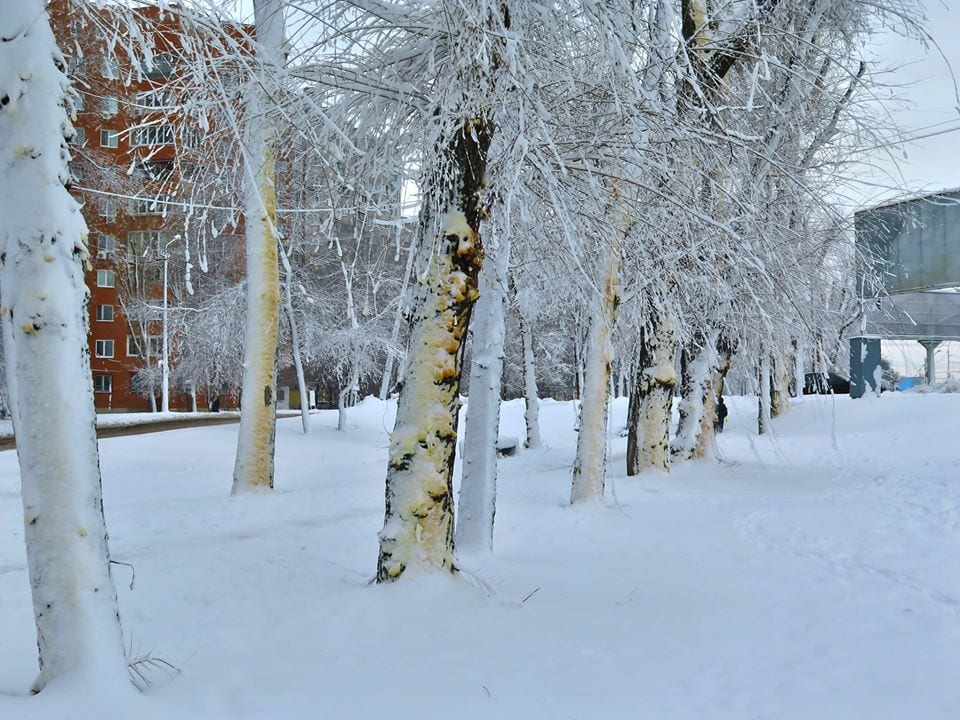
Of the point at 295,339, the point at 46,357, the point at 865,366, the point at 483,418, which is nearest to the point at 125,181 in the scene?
the point at 295,339

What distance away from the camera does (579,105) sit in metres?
5.70

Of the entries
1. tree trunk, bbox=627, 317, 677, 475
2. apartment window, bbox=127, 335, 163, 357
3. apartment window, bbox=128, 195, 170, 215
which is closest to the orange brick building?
apartment window, bbox=128, 195, 170, 215

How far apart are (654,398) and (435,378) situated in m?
7.68

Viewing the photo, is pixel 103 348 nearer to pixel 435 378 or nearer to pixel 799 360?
pixel 799 360

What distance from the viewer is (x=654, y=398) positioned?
12211mm

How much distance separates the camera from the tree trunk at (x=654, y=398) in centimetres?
1194

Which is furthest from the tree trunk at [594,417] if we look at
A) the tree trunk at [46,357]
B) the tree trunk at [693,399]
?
the tree trunk at [46,357]

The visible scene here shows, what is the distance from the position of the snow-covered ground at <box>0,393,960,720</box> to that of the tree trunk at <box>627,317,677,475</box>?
58.0 inches

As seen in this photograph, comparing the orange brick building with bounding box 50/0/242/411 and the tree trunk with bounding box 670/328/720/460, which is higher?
the orange brick building with bounding box 50/0/242/411

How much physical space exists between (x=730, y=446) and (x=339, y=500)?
39.1ft

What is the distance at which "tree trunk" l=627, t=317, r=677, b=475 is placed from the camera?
1194 centimetres

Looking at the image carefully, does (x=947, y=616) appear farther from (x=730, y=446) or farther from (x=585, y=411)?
(x=730, y=446)

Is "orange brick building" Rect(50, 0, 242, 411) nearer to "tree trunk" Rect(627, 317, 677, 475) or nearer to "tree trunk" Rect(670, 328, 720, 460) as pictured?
"tree trunk" Rect(627, 317, 677, 475)

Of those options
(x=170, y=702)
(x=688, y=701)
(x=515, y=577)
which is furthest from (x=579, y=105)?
(x=170, y=702)
